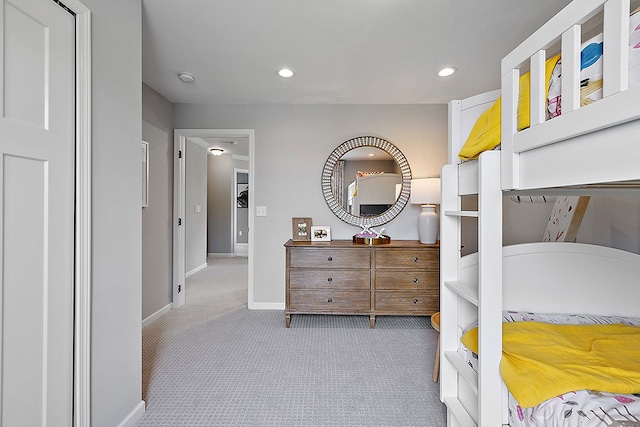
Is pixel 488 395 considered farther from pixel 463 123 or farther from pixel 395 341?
pixel 395 341

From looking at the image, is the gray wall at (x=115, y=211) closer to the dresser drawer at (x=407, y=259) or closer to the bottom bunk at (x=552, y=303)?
the bottom bunk at (x=552, y=303)

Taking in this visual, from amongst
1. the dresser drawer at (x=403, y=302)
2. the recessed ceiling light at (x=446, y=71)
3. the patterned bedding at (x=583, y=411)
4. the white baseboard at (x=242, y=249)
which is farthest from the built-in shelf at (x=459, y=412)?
the white baseboard at (x=242, y=249)

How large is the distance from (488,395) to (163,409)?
5.48ft

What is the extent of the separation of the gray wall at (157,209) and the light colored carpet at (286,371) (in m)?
0.30

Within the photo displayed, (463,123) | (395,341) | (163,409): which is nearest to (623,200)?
(463,123)

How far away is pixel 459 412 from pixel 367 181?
2.41 m

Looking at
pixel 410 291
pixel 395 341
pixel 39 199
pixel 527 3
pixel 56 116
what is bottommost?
pixel 395 341

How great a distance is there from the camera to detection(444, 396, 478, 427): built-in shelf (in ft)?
4.40

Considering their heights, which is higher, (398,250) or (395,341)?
(398,250)

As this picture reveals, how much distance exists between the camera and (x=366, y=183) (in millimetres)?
3461

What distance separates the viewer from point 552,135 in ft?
2.74

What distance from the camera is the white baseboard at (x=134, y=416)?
5.11 feet

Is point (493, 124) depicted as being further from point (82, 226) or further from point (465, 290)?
point (82, 226)

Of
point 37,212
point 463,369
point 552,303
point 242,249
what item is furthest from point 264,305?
point 242,249
